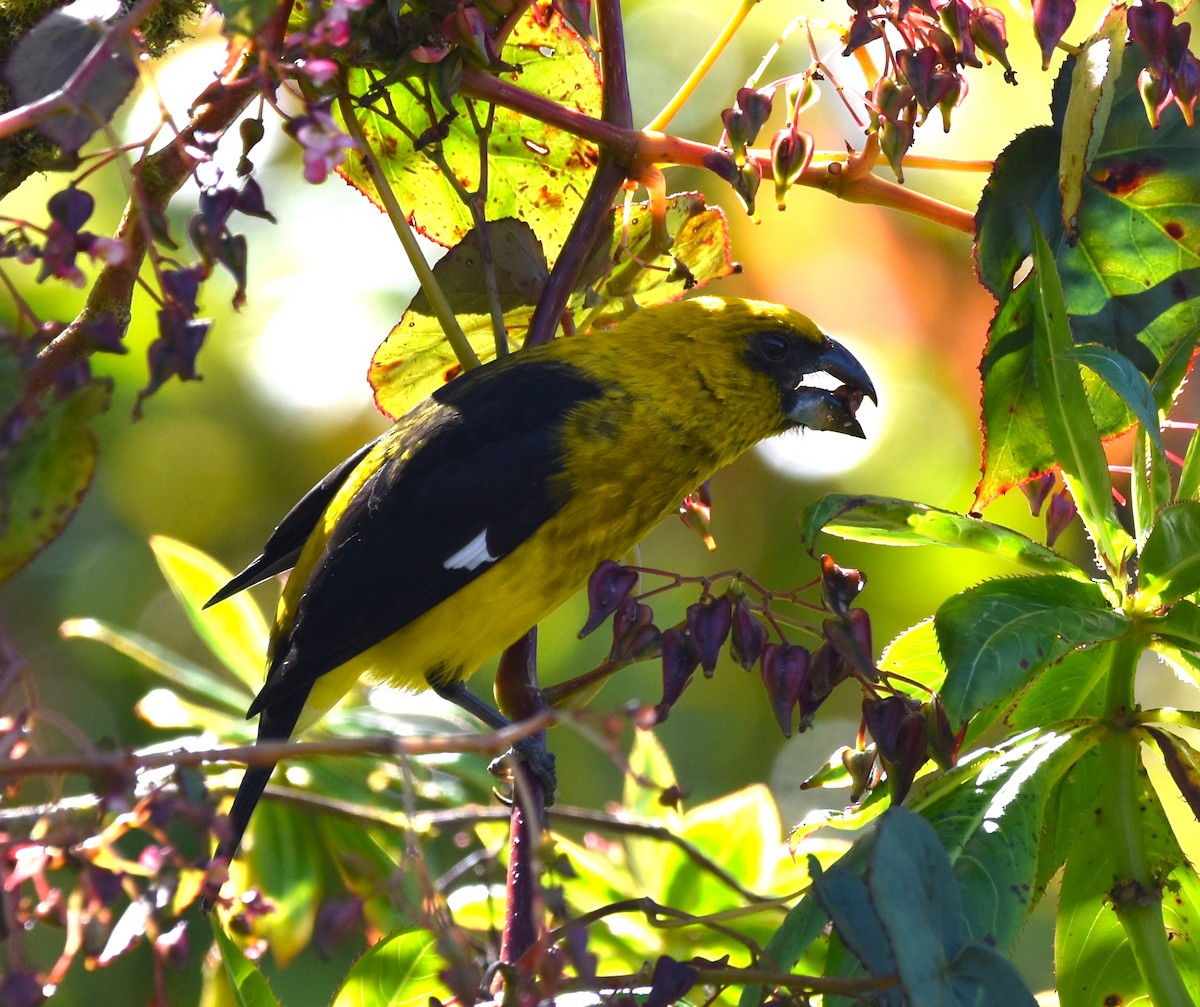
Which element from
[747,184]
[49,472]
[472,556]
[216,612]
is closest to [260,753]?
[49,472]

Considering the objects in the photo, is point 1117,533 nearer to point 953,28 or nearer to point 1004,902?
point 1004,902

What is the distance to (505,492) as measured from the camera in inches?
101

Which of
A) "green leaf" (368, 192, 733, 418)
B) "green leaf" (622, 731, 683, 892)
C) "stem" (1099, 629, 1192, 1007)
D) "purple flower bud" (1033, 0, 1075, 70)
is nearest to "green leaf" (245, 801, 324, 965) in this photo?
"green leaf" (622, 731, 683, 892)

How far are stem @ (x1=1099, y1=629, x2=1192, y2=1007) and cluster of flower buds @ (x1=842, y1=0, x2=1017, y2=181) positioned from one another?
617 millimetres

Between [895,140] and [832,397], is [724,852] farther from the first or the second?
[895,140]

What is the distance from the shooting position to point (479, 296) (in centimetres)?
209

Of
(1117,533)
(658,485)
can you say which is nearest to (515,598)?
(658,485)

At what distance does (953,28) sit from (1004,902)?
921 millimetres

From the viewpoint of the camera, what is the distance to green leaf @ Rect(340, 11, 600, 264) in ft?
6.67

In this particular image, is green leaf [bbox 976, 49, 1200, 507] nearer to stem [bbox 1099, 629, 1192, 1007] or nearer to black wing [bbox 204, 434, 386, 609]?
stem [bbox 1099, 629, 1192, 1007]

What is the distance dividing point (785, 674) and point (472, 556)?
3.77ft

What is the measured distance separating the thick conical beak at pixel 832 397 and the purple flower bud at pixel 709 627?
1387mm

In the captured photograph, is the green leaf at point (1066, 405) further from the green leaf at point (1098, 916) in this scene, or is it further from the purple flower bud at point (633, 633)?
the purple flower bud at point (633, 633)

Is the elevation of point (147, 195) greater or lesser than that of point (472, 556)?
greater
